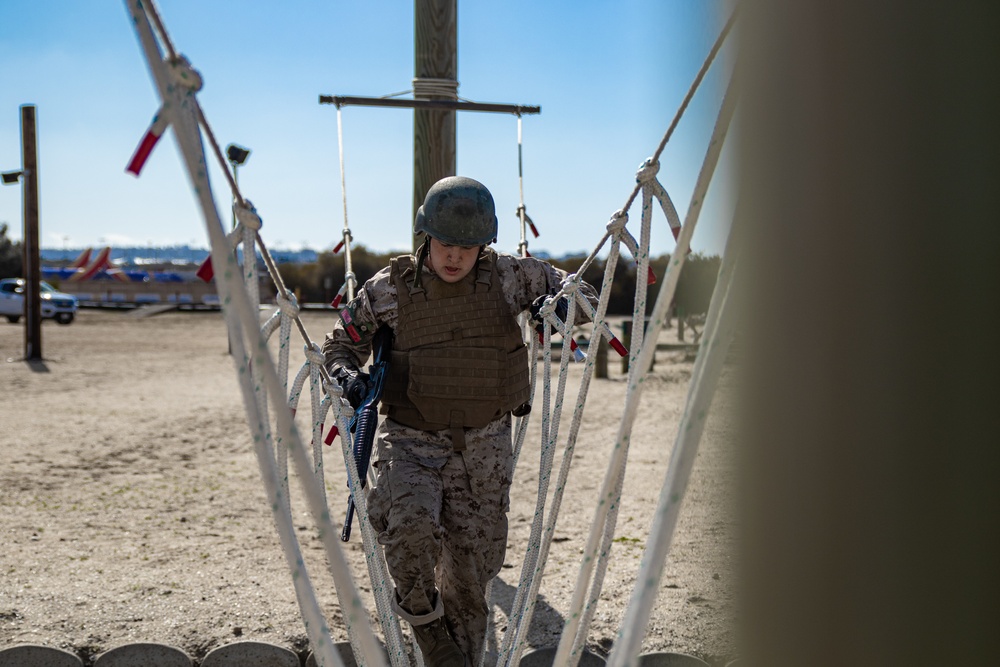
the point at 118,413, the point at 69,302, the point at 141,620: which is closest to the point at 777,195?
the point at 141,620

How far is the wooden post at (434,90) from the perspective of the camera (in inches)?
123

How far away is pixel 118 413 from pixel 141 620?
4.83 meters

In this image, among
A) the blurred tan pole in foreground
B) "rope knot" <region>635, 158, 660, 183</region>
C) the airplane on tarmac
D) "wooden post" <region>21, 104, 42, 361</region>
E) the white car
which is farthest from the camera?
the airplane on tarmac

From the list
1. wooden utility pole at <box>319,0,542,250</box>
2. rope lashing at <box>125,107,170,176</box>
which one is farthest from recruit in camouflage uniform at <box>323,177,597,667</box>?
rope lashing at <box>125,107,170,176</box>

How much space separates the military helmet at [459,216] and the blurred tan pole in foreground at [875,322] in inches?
65.5

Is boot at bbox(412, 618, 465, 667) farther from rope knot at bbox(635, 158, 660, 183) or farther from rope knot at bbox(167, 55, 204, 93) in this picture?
rope knot at bbox(167, 55, 204, 93)

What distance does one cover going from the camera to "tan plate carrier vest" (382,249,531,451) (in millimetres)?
2465

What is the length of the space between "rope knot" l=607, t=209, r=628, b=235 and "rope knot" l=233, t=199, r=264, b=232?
34.2 inches

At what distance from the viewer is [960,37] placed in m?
0.70

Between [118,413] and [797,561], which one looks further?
[118,413]

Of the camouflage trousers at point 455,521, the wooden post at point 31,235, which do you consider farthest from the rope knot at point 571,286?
the wooden post at point 31,235

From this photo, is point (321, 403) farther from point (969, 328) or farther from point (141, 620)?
point (969, 328)

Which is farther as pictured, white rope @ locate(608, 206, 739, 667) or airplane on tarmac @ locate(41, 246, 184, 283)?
airplane on tarmac @ locate(41, 246, 184, 283)

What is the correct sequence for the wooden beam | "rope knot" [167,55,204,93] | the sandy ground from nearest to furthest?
1. "rope knot" [167,55,204,93]
2. the sandy ground
3. the wooden beam
